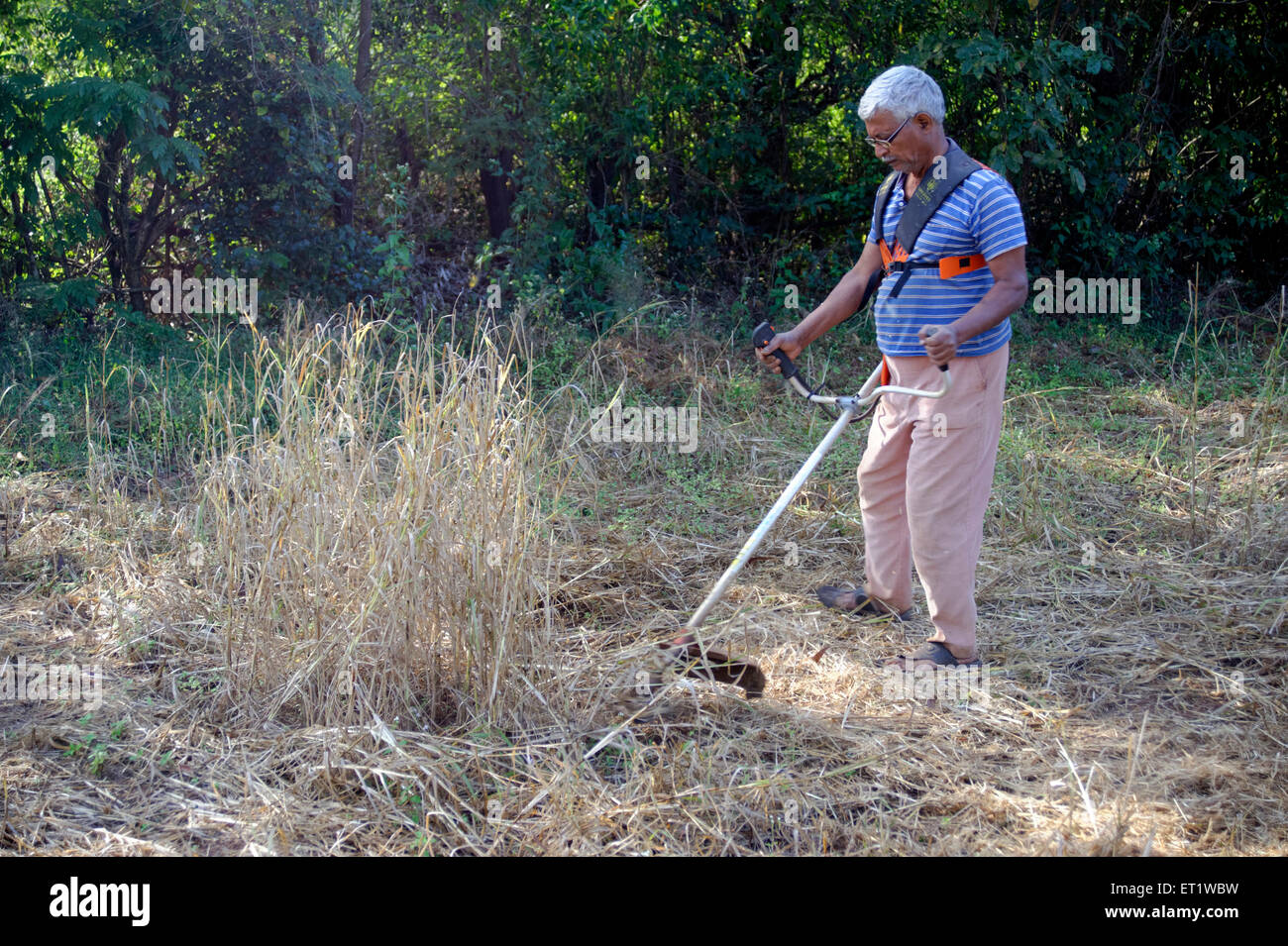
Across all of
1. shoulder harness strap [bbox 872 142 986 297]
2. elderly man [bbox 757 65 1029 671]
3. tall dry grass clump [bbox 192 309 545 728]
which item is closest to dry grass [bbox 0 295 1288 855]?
tall dry grass clump [bbox 192 309 545 728]

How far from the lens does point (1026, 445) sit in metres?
5.07

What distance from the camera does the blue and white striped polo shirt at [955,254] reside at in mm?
2844

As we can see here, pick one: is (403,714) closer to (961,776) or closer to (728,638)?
(728,638)

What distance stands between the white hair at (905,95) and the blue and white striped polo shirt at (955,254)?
238 millimetres

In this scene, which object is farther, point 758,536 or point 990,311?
point 758,536

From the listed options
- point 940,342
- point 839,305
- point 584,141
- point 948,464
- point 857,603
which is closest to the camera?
point 940,342

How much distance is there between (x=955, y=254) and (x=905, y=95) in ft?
1.49

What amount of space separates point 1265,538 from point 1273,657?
3.12ft

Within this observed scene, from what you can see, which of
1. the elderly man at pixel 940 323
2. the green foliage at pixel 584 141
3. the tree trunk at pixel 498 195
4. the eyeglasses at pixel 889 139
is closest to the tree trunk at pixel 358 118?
the green foliage at pixel 584 141

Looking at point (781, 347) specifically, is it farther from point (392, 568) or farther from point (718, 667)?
point (392, 568)

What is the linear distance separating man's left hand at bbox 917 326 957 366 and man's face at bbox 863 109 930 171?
20.3 inches

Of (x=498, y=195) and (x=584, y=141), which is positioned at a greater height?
(x=584, y=141)

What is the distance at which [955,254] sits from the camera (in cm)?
295

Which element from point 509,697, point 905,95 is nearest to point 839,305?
point 905,95
